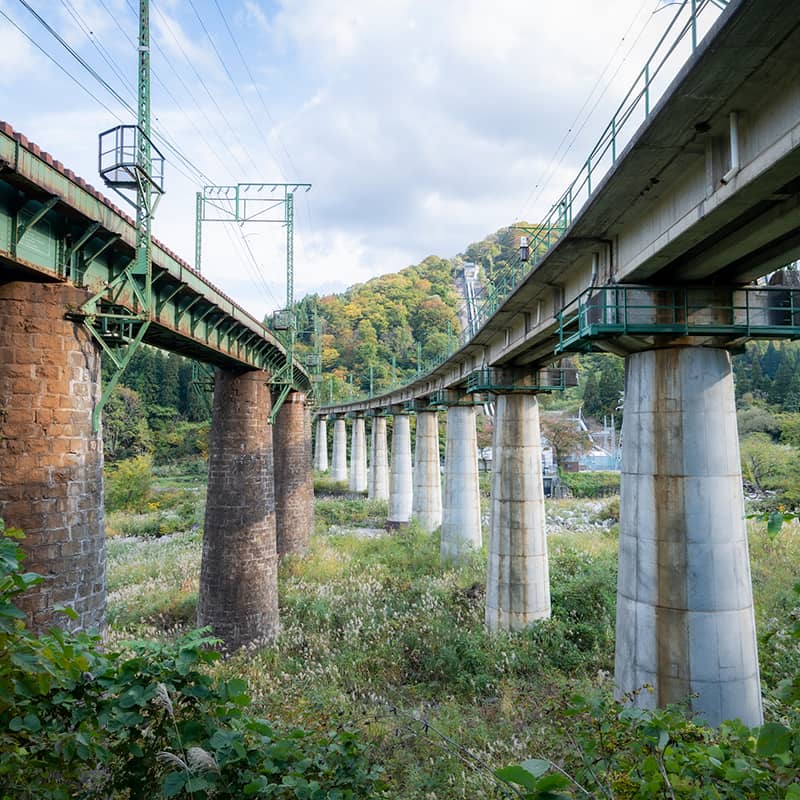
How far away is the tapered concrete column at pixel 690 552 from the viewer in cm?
852

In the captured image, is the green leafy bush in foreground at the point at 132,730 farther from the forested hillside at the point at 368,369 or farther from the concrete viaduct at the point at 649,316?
the forested hillside at the point at 368,369

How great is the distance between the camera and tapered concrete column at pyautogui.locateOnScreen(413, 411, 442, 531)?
3020cm

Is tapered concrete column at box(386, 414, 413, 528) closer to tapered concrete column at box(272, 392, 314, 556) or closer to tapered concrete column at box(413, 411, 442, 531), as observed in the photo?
tapered concrete column at box(413, 411, 442, 531)

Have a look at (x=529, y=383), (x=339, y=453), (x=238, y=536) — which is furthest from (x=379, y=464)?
(x=238, y=536)

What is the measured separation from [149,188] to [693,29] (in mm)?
7561

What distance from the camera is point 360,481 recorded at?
2131 inches

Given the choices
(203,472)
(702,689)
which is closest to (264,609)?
(702,689)

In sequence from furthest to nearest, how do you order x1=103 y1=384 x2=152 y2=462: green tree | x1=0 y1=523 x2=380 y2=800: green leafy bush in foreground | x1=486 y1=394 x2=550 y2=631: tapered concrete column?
x1=103 y1=384 x2=152 y2=462: green tree
x1=486 y1=394 x2=550 y2=631: tapered concrete column
x1=0 y1=523 x2=380 y2=800: green leafy bush in foreground

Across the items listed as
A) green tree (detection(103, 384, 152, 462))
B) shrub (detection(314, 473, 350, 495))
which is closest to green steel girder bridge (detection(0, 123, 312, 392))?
shrub (detection(314, 473, 350, 495))

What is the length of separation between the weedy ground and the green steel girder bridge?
21.1 feet

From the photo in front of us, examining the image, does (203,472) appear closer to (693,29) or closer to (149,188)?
(149,188)

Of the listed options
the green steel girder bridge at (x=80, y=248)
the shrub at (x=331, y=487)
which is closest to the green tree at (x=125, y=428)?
the shrub at (x=331, y=487)

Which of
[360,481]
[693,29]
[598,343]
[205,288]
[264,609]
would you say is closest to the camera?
[693,29]

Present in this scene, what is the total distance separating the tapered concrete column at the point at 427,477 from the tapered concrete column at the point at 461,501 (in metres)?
6.06
